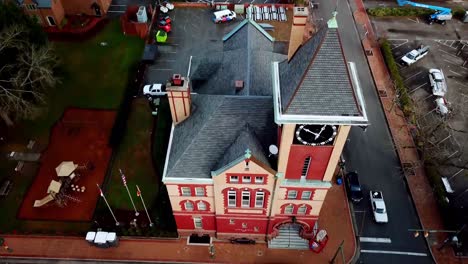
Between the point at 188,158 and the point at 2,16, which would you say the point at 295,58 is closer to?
the point at 188,158

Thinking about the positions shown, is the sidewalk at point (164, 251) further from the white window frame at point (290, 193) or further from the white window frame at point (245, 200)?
the white window frame at point (290, 193)

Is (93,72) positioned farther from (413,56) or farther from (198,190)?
(413,56)

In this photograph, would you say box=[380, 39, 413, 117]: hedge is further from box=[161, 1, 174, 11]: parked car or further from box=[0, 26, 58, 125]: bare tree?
box=[0, 26, 58, 125]: bare tree

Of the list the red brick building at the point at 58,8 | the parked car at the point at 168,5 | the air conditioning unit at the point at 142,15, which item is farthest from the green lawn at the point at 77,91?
the parked car at the point at 168,5

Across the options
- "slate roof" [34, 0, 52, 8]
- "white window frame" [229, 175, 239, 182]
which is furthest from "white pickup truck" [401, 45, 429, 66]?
"slate roof" [34, 0, 52, 8]

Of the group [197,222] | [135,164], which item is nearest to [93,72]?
[135,164]

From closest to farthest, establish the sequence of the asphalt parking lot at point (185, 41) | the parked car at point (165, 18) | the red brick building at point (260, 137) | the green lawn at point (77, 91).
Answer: the red brick building at point (260, 137)
the green lawn at point (77, 91)
the asphalt parking lot at point (185, 41)
the parked car at point (165, 18)

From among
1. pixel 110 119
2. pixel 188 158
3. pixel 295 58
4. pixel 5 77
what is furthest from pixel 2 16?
pixel 295 58
